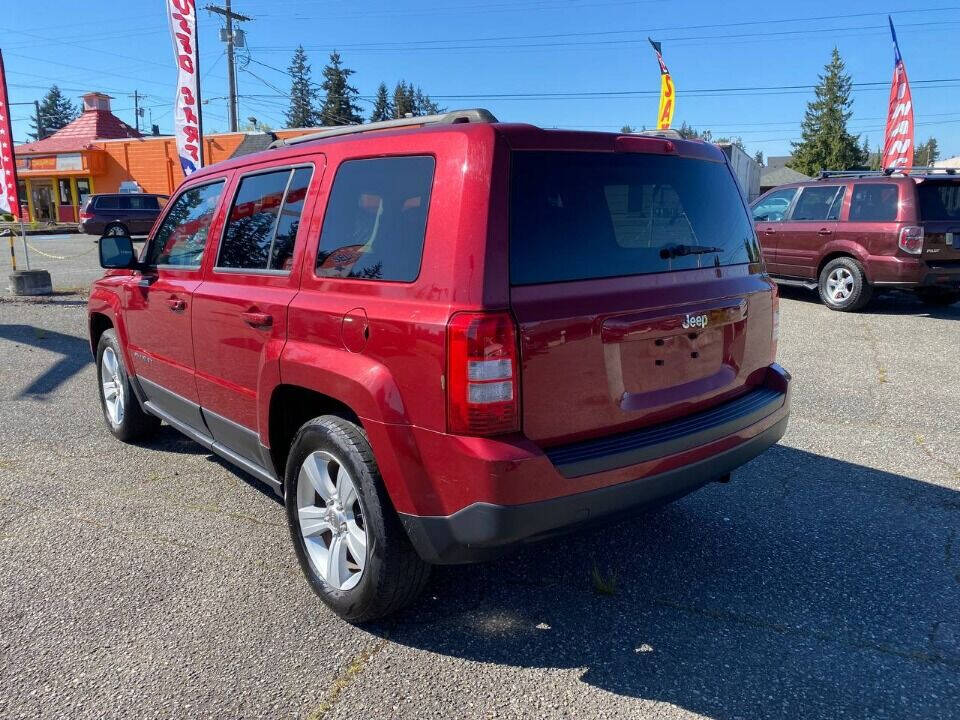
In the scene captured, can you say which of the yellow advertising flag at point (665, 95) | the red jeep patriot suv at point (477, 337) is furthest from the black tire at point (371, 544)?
the yellow advertising flag at point (665, 95)

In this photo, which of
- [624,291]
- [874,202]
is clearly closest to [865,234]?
[874,202]

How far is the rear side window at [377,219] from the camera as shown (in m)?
2.61

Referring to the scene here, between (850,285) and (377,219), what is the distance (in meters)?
9.50

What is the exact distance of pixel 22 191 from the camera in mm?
44781

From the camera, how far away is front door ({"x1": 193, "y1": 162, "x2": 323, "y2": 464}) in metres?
3.13

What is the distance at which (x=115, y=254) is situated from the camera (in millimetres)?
4402

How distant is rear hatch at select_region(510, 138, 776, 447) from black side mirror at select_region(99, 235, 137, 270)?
2.94m

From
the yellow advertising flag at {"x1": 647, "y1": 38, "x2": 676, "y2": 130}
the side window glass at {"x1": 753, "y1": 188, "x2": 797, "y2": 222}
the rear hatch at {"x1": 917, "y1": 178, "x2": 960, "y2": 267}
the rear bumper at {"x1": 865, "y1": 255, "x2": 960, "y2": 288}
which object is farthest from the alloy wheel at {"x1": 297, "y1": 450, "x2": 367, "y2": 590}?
the yellow advertising flag at {"x1": 647, "y1": 38, "x2": 676, "y2": 130}

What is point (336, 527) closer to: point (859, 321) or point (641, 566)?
point (641, 566)

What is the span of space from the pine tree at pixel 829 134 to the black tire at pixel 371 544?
227ft

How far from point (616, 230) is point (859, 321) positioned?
8377 millimetres

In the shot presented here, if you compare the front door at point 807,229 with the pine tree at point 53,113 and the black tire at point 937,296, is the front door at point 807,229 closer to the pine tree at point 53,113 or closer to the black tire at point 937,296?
the black tire at point 937,296

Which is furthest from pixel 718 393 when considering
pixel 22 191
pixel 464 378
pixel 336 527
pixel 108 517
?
pixel 22 191

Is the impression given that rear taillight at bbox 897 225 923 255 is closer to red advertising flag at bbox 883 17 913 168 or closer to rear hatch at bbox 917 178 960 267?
rear hatch at bbox 917 178 960 267
